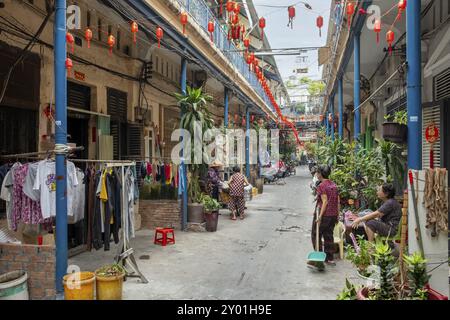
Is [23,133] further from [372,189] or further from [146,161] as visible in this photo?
[372,189]

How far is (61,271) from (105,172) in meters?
1.62

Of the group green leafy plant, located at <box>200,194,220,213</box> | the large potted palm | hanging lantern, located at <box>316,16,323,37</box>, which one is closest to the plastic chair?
green leafy plant, located at <box>200,194,220,213</box>

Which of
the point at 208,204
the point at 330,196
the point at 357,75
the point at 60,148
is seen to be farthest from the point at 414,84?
the point at 208,204

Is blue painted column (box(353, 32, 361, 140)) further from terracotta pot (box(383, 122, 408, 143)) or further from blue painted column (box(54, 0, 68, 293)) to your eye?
blue painted column (box(54, 0, 68, 293))

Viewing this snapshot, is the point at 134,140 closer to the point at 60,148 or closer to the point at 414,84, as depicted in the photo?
the point at 60,148

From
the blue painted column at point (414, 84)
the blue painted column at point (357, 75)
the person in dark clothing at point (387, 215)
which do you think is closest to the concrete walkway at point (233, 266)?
the person in dark clothing at point (387, 215)

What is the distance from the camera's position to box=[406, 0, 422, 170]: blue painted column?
492cm

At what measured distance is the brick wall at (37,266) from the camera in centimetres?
Answer: 481

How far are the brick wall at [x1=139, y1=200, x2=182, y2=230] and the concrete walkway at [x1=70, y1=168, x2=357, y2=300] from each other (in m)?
0.42

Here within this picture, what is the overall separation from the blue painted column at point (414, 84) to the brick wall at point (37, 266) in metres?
4.81

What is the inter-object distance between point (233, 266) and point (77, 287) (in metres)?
2.83

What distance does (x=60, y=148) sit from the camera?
4832 mm

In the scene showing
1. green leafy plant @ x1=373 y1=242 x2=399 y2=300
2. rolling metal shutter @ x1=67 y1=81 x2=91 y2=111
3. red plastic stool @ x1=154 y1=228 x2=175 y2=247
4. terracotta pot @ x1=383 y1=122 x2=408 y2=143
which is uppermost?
rolling metal shutter @ x1=67 y1=81 x2=91 y2=111

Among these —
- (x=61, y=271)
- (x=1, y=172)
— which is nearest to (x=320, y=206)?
(x=61, y=271)
